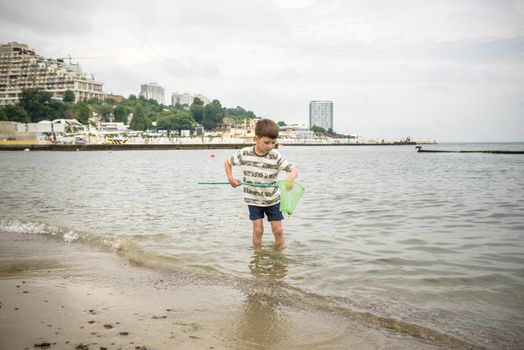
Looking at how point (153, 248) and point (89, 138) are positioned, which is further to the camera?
point (89, 138)

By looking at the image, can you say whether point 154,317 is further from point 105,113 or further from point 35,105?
point 105,113

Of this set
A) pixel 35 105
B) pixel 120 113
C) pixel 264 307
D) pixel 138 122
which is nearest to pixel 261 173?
pixel 264 307

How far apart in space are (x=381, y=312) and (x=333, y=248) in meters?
2.59

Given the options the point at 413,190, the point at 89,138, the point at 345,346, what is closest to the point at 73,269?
the point at 345,346

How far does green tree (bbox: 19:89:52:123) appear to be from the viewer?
457 feet

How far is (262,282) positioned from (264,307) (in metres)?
0.83

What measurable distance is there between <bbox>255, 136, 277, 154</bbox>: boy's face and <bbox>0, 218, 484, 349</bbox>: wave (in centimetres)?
150

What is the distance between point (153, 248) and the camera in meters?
6.39

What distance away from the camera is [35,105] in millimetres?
139625

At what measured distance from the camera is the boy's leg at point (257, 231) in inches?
232

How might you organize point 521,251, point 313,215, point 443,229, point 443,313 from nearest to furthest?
point 443,313 < point 521,251 < point 443,229 < point 313,215

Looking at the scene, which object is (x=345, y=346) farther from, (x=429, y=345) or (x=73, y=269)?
(x=73, y=269)

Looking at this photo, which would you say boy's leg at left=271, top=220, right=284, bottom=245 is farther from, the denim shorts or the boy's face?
the boy's face

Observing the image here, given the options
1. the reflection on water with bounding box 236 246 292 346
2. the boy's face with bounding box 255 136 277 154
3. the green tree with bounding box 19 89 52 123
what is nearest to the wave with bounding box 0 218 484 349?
the reflection on water with bounding box 236 246 292 346
